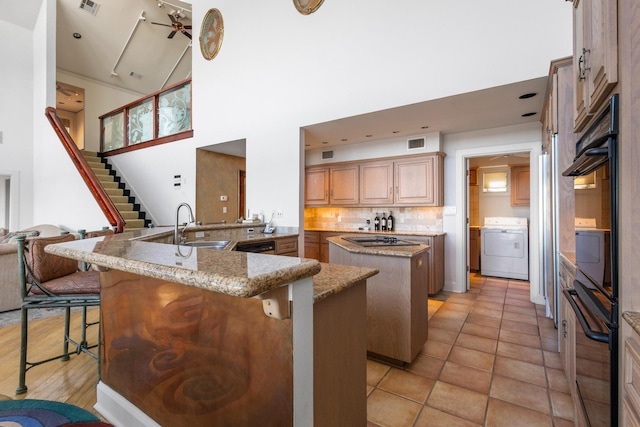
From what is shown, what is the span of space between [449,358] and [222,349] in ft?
6.53

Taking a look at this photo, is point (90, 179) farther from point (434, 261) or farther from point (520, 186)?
→ point (520, 186)

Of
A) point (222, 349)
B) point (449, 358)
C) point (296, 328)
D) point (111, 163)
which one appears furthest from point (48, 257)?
point (111, 163)

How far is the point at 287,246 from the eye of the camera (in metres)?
4.09

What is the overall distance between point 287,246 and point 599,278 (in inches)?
130

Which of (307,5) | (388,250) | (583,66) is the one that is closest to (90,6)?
(307,5)

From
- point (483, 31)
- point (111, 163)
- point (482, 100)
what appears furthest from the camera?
point (111, 163)

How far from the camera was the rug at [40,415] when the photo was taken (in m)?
1.30

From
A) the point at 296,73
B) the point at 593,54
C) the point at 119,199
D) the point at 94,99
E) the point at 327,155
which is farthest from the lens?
the point at 94,99

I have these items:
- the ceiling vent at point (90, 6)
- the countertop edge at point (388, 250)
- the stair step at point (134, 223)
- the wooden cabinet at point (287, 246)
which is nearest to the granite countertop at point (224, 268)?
the countertop edge at point (388, 250)

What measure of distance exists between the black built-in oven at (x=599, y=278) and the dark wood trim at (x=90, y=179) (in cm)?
450

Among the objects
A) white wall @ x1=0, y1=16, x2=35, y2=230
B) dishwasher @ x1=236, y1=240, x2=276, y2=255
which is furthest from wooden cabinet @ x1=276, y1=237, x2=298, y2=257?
white wall @ x1=0, y1=16, x2=35, y2=230

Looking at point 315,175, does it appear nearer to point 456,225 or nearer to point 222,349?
point 456,225

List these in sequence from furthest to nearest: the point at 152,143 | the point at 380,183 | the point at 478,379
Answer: the point at 152,143 < the point at 380,183 < the point at 478,379

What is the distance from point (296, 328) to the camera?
0.88 metres
